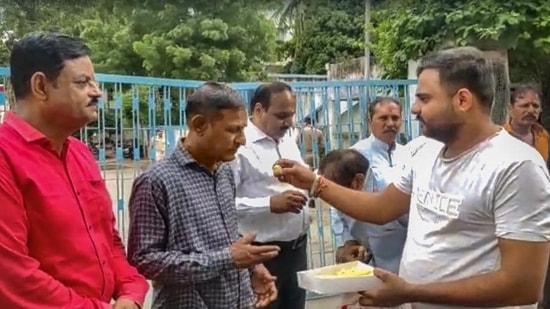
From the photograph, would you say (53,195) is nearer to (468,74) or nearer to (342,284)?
(342,284)

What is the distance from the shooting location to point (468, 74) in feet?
6.08

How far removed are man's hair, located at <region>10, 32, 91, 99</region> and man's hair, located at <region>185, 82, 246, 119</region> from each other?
55 centimetres

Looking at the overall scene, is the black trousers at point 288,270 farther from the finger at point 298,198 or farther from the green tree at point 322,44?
the green tree at point 322,44

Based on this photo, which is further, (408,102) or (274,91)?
(408,102)

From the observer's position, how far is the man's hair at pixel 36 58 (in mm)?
1754

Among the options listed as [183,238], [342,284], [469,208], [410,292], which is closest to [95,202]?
[183,238]

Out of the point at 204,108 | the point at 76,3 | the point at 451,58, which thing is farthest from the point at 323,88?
the point at 451,58

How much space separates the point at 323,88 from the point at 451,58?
9.77ft

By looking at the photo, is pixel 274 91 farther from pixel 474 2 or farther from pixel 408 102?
pixel 474 2

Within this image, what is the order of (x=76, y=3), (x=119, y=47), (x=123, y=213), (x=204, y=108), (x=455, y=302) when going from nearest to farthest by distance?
(x=455, y=302) < (x=204, y=108) < (x=123, y=213) < (x=76, y=3) < (x=119, y=47)

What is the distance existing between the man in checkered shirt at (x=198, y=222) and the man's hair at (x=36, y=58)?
1.62 ft

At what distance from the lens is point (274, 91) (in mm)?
3342

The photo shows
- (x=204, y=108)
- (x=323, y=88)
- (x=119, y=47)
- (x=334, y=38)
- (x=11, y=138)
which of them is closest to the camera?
(x=11, y=138)

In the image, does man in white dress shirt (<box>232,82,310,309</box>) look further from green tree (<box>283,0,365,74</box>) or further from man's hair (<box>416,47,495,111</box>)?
green tree (<box>283,0,365,74</box>)
